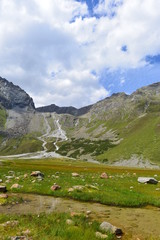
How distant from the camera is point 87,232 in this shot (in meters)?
12.6

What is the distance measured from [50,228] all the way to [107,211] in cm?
701

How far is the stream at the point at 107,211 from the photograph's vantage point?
1466cm

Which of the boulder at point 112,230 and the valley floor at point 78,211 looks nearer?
the valley floor at point 78,211

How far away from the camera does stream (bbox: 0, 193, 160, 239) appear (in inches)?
577

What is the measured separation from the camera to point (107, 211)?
1891 centimetres

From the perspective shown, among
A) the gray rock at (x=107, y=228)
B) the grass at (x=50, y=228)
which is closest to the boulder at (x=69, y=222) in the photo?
the grass at (x=50, y=228)

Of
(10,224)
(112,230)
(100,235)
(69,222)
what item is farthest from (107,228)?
(10,224)

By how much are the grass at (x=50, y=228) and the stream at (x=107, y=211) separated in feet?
6.35

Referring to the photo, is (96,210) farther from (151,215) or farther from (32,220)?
(32,220)

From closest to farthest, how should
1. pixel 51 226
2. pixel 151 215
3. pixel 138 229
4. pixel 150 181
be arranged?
pixel 51 226 → pixel 138 229 → pixel 151 215 → pixel 150 181

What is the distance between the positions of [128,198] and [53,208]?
7.14m

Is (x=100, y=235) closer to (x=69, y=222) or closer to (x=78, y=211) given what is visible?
(x=69, y=222)

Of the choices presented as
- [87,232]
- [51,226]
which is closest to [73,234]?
[87,232]

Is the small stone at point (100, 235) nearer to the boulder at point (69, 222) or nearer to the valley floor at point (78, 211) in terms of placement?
the valley floor at point (78, 211)
